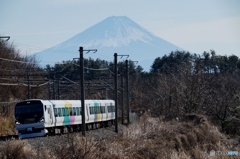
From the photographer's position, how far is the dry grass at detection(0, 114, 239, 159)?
1848 centimetres

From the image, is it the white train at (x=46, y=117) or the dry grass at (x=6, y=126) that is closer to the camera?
the white train at (x=46, y=117)

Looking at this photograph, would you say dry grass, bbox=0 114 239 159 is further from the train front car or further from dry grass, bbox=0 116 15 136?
dry grass, bbox=0 116 15 136

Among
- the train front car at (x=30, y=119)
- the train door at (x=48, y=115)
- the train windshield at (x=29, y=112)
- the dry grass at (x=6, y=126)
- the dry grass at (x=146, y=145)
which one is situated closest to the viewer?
the dry grass at (x=146, y=145)

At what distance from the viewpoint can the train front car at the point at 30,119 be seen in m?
32.4

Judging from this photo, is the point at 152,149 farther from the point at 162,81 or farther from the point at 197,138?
the point at 162,81

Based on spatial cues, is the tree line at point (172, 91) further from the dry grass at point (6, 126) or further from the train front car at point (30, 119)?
the train front car at point (30, 119)

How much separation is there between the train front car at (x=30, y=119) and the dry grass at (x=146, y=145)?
551 centimetres

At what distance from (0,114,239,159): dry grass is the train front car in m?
5.51

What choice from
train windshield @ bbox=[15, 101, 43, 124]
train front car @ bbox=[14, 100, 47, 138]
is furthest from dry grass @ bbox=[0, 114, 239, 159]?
train windshield @ bbox=[15, 101, 43, 124]

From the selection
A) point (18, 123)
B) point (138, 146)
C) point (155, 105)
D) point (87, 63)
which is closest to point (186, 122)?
point (18, 123)

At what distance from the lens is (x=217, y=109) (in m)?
47.3

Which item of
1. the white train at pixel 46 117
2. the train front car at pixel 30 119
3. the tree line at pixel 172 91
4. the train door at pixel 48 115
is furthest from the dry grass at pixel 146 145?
the tree line at pixel 172 91

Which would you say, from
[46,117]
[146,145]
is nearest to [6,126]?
[46,117]

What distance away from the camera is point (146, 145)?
24.0 m
